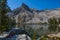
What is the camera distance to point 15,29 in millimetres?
5270

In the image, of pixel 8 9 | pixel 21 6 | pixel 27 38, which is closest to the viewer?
pixel 27 38

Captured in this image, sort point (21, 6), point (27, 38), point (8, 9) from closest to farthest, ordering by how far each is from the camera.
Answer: point (27, 38) < point (8, 9) < point (21, 6)

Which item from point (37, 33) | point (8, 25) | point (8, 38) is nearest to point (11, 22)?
point (8, 25)

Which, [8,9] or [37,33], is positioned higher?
[8,9]

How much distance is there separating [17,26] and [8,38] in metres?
0.51

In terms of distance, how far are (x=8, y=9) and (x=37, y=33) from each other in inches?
41.9

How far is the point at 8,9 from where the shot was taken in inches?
209

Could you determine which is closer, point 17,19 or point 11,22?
point 11,22

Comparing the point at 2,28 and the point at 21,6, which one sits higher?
the point at 21,6

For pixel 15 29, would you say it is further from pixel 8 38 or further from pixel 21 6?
pixel 21 6

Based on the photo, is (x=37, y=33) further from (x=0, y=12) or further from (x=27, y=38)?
(x=0, y=12)

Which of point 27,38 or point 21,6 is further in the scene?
point 21,6

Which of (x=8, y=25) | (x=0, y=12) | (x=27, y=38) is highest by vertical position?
(x=0, y=12)

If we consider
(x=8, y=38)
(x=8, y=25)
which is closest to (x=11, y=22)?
(x=8, y=25)
